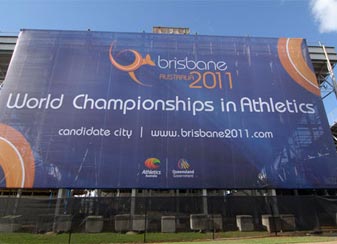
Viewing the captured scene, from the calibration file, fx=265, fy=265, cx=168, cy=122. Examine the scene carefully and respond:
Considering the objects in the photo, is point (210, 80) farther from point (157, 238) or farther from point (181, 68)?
point (157, 238)

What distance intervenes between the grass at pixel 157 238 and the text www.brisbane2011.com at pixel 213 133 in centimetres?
626

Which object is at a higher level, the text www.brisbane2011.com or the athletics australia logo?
the text www.brisbane2011.com

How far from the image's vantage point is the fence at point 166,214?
10930 mm

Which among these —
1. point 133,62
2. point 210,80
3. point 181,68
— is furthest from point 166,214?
point 133,62

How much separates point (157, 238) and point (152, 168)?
5.06m

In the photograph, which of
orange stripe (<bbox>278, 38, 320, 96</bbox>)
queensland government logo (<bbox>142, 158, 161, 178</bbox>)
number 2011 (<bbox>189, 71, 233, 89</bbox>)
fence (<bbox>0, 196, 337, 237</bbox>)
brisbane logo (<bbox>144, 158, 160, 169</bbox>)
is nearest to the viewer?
fence (<bbox>0, 196, 337, 237</bbox>)

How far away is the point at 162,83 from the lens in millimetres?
18078

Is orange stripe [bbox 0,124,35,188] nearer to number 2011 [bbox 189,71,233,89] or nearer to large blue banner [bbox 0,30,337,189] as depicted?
large blue banner [bbox 0,30,337,189]

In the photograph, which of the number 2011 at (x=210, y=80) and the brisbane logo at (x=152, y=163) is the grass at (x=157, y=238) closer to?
the brisbane logo at (x=152, y=163)

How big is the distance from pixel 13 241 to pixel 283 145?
48.8 ft

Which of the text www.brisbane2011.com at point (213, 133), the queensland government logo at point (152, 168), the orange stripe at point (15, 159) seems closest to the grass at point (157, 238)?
the queensland government logo at point (152, 168)

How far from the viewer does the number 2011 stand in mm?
→ 18163

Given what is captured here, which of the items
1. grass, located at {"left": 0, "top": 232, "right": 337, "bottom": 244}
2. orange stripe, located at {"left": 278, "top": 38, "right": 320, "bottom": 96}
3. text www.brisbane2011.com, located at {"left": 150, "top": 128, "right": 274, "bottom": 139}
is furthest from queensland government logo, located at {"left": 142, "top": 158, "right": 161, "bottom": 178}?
orange stripe, located at {"left": 278, "top": 38, "right": 320, "bottom": 96}

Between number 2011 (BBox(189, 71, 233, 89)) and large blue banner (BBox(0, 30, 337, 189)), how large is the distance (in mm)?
80
